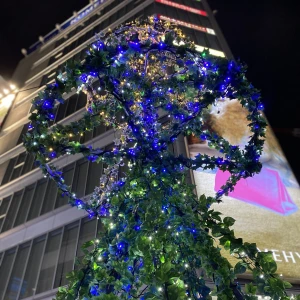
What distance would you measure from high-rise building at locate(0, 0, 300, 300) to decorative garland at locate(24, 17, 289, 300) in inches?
240

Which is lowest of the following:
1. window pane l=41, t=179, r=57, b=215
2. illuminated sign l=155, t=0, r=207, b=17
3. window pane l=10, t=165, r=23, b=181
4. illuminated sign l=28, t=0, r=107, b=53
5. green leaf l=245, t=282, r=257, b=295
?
green leaf l=245, t=282, r=257, b=295

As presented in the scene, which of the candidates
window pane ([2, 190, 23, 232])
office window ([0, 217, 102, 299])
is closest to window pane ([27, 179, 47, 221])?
window pane ([2, 190, 23, 232])

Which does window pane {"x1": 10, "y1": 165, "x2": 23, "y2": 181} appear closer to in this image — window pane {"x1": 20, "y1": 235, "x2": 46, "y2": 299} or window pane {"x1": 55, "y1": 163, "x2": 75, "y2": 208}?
window pane {"x1": 55, "y1": 163, "x2": 75, "y2": 208}

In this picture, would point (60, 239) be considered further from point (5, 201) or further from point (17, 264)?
point (5, 201)

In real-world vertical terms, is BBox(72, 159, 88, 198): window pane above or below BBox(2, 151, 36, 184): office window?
below

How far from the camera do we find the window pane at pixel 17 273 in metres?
10.5

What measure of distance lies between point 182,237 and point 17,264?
35.3 ft

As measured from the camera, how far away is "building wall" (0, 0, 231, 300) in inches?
403

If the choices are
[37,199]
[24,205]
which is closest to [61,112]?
[37,199]

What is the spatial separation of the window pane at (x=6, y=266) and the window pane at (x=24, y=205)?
4.10ft

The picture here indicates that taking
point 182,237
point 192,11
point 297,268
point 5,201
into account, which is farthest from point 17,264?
point 192,11

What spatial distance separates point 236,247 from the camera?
271 cm

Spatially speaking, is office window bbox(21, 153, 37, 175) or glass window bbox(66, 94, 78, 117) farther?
glass window bbox(66, 94, 78, 117)

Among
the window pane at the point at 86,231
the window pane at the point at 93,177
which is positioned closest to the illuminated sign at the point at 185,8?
the window pane at the point at 93,177
